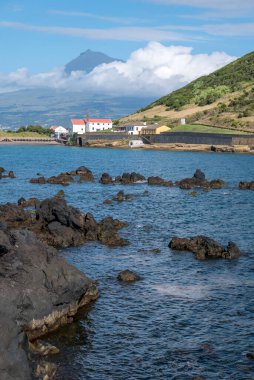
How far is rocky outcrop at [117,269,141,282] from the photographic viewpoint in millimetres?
38750

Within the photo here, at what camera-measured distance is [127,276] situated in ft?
127

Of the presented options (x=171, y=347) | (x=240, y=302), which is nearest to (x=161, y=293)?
(x=240, y=302)

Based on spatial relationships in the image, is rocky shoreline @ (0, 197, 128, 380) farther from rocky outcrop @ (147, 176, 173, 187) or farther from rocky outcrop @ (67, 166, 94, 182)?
rocky outcrop @ (67, 166, 94, 182)

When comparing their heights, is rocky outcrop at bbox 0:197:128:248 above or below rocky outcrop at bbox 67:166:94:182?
below

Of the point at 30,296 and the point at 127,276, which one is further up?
the point at 30,296

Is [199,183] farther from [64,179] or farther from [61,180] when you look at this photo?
[61,180]

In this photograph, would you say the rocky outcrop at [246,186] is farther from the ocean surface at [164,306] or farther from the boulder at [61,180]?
the boulder at [61,180]

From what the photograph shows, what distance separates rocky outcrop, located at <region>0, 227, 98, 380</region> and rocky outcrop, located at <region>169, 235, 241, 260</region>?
42.6 feet

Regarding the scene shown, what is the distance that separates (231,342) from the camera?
2897 cm

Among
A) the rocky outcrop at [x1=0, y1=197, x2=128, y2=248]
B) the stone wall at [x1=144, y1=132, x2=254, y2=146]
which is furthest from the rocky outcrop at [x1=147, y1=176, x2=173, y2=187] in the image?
the stone wall at [x1=144, y1=132, x2=254, y2=146]

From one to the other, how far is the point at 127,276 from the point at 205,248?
9560 mm

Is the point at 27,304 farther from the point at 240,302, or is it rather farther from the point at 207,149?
the point at 207,149

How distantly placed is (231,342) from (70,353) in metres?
8.02

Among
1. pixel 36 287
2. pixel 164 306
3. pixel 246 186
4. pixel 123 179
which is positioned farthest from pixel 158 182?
pixel 36 287
